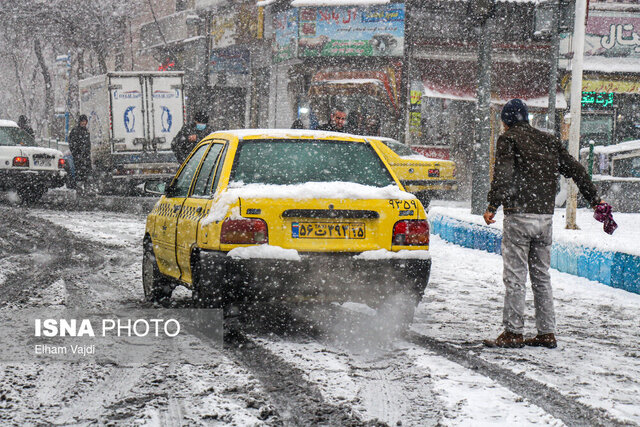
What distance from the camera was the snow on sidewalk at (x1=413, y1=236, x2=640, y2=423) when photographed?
16.9ft

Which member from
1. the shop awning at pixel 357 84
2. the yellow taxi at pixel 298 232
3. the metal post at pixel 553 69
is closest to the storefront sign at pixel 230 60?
the shop awning at pixel 357 84

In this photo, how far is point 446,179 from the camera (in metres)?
18.2

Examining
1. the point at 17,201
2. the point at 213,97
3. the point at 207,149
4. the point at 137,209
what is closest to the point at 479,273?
the point at 207,149

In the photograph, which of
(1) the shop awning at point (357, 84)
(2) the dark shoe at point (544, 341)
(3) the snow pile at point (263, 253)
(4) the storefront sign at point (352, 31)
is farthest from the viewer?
(1) the shop awning at point (357, 84)

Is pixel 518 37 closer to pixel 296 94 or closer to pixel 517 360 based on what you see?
pixel 296 94

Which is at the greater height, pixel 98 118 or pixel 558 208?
pixel 98 118

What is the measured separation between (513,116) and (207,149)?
7.94ft

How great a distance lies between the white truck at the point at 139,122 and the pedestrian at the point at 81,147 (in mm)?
488

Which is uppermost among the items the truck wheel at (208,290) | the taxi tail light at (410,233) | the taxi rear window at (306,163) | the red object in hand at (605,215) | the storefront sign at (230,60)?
the storefront sign at (230,60)

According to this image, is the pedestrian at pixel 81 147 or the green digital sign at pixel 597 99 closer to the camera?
the pedestrian at pixel 81 147

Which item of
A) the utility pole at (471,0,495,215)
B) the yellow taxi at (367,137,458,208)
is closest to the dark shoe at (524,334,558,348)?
the utility pole at (471,0,495,215)

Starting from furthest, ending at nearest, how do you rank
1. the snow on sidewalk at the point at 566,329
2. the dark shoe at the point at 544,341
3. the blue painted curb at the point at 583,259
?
the blue painted curb at the point at 583,259 → the dark shoe at the point at 544,341 → the snow on sidewalk at the point at 566,329

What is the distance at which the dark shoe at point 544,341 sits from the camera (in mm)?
6234

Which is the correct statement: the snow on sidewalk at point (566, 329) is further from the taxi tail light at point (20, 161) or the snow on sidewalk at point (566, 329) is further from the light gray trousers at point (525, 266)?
the taxi tail light at point (20, 161)
